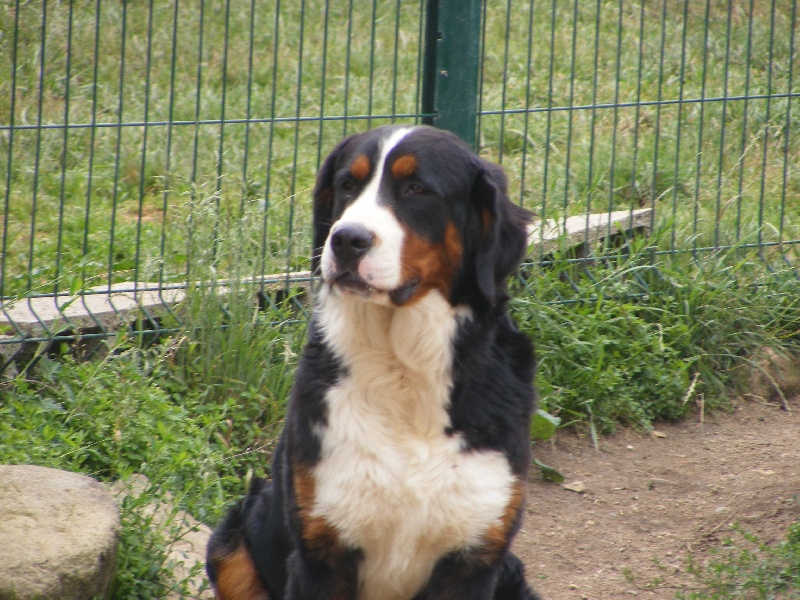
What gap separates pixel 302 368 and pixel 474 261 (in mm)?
590

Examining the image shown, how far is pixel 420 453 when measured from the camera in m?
2.84

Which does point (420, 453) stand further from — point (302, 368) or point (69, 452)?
point (69, 452)

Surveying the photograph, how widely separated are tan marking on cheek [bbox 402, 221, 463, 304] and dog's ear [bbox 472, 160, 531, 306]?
0.07m

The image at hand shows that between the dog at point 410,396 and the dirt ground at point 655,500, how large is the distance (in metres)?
1.17

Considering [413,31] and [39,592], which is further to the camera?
[413,31]

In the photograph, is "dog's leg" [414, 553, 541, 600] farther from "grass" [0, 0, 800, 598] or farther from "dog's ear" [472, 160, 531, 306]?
"grass" [0, 0, 800, 598]

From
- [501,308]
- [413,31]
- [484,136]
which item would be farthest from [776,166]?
[501,308]

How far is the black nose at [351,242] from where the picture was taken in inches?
105

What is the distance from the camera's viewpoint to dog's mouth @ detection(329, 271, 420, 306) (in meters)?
2.72

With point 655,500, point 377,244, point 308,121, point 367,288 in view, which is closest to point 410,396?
point 367,288

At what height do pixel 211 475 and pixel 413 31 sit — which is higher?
pixel 413 31

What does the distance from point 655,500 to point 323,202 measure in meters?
2.28

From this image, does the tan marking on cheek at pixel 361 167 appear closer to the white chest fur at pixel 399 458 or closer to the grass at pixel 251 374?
the white chest fur at pixel 399 458

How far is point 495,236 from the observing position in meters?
2.90
